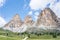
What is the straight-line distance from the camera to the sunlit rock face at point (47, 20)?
13172 millimetres

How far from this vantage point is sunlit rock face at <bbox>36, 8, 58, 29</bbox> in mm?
13172

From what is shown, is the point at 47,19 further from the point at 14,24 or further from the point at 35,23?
the point at 14,24

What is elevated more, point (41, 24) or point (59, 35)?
point (41, 24)

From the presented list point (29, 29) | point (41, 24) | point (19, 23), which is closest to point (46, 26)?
point (41, 24)

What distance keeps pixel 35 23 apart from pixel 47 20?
1.07m

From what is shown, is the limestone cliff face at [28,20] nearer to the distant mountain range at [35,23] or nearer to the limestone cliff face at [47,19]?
the distant mountain range at [35,23]

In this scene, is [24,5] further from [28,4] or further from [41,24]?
[41,24]

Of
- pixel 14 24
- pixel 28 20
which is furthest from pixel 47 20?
pixel 14 24

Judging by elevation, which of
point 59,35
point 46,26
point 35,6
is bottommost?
point 59,35

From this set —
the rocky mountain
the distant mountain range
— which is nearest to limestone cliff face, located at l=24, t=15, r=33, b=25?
the distant mountain range

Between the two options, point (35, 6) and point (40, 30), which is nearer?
point (35, 6)

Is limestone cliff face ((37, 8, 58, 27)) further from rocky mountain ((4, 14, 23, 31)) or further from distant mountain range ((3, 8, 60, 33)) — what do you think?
rocky mountain ((4, 14, 23, 31))

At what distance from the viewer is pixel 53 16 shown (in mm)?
13188

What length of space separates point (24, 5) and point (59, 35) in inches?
158
